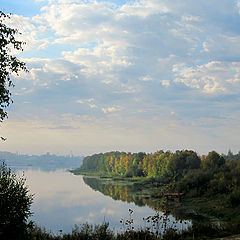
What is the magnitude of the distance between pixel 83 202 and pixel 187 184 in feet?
50.6

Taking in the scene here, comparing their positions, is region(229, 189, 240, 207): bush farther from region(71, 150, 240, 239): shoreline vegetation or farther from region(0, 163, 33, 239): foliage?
region(0, 163, 33, 239): foliage

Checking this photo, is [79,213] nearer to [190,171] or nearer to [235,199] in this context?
[235,199]

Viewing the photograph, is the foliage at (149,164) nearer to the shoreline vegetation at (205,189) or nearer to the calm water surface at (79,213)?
the shoreline vegetation at (205,189)

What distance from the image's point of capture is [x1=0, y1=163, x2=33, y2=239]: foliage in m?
10.2

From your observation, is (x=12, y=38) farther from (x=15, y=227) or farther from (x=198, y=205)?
(x=198, y=205)

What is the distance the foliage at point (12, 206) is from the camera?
33.6 feet

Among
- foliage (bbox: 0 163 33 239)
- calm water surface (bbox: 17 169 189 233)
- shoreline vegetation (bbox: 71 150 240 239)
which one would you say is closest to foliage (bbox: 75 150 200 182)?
shoreline vegetation (bbox: 71 150 240 239)

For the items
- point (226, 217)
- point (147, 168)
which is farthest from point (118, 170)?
point (226, 217)

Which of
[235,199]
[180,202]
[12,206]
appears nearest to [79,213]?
[180,202]

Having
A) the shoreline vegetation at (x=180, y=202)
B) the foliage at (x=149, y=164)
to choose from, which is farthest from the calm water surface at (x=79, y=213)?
the foliage at (x=149, y=164)

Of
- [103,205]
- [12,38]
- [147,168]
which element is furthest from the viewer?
[147,168]

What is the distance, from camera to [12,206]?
10.9 m

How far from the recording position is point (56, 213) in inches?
1251

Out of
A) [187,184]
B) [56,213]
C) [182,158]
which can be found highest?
[182,158]
